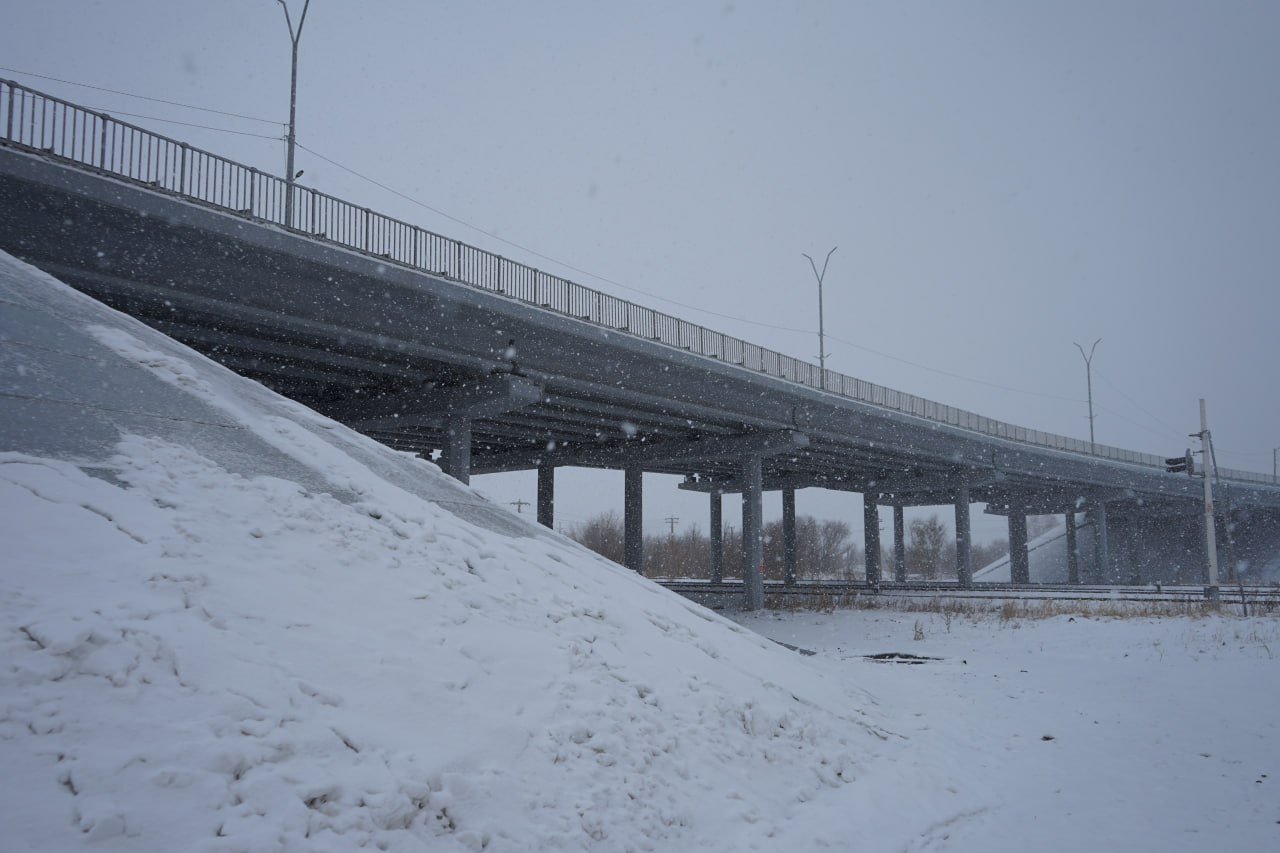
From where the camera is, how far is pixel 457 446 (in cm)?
2327

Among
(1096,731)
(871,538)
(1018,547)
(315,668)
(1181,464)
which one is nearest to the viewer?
(315,668)

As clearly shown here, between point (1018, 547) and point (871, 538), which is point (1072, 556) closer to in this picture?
point (1018, 547)

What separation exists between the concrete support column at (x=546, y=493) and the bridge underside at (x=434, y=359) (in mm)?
150

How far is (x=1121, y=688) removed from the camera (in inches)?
447

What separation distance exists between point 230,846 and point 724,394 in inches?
973

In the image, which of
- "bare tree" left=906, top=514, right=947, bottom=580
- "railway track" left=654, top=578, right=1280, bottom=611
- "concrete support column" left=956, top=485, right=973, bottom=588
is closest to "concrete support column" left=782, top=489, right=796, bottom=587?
"railway track" left=654, top=578, right=1280, bottom=611

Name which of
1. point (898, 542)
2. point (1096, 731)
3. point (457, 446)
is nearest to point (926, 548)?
point (898, 542)

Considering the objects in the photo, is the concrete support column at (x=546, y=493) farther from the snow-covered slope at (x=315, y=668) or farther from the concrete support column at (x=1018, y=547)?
the concrete support column at (x=1018, y=547)

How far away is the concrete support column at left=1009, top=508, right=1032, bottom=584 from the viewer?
58000 millimetres

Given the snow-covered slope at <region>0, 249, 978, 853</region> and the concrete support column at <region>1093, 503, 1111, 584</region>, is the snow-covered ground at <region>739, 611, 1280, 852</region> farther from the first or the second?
the concrete support column at <region>1093, 503, 1111, 584</region>

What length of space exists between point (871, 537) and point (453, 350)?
36.0 m

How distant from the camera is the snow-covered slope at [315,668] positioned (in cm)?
357

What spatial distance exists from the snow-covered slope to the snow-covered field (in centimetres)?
2

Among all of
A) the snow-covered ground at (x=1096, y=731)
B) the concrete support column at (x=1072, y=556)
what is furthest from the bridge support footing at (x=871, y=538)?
the snow-covered ground at (x=1096, y=731)
